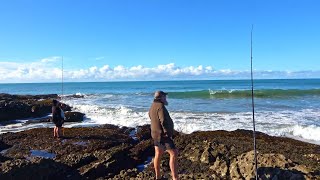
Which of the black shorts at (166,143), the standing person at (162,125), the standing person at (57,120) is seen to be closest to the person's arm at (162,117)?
the standing person at (162,125)

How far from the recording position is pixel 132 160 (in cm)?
941

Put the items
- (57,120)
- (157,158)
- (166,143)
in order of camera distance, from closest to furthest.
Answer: (166,143) → (157,158) → (57,120)

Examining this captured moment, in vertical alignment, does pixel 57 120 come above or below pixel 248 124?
above

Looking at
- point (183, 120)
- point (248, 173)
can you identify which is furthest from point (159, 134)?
point (183, 120)

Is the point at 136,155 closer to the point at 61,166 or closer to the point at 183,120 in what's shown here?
the point at 61,166

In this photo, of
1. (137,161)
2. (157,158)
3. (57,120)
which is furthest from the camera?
(57,120)

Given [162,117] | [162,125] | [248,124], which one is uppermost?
[162,117]

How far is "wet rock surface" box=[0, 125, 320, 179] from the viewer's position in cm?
720

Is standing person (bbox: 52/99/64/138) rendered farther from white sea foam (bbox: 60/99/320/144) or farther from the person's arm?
the person's arm

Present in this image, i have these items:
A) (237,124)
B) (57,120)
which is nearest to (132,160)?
(57,120)

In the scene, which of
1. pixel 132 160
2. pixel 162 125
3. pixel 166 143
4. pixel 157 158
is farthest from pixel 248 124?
pixel 162 125

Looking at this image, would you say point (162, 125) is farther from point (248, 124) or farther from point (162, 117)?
point (248, 124)

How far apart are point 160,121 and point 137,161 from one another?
323cm

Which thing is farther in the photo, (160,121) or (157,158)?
(157,158)
